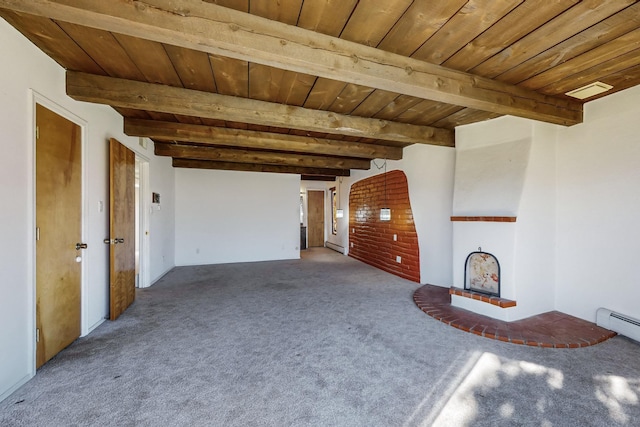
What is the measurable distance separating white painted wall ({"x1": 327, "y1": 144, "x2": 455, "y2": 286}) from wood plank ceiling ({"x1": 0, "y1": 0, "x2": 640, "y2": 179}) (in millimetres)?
1223

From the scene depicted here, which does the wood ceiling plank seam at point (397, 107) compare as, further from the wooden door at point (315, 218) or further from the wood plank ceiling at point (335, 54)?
the wooden door at point (315, 218)

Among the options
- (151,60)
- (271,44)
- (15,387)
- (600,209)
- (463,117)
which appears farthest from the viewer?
(463,117)

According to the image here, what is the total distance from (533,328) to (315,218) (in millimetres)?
7870

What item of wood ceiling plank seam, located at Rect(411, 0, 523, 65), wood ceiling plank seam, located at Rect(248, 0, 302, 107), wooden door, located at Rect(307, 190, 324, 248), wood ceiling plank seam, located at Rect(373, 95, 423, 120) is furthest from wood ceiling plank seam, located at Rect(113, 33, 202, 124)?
wooden door, located at Rect(307, 190, 324, 248)

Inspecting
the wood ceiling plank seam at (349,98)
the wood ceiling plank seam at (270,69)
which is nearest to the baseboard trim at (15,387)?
the wood ceiling plank seam at (270,69)

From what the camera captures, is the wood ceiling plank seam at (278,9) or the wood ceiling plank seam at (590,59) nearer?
the wood ceiling plank seam at (278,9)

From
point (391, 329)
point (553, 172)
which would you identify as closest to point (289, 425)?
point (391, 329)

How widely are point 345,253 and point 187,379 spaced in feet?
20.2

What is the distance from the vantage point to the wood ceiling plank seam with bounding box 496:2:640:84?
1627 millimetres

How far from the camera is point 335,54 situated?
1.85 m

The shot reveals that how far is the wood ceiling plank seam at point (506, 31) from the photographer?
1.57m

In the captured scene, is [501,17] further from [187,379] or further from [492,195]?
[187,379]

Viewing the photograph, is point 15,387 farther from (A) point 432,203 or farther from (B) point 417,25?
(A) point 432,203

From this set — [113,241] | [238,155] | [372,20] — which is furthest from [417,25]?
[238,155]
